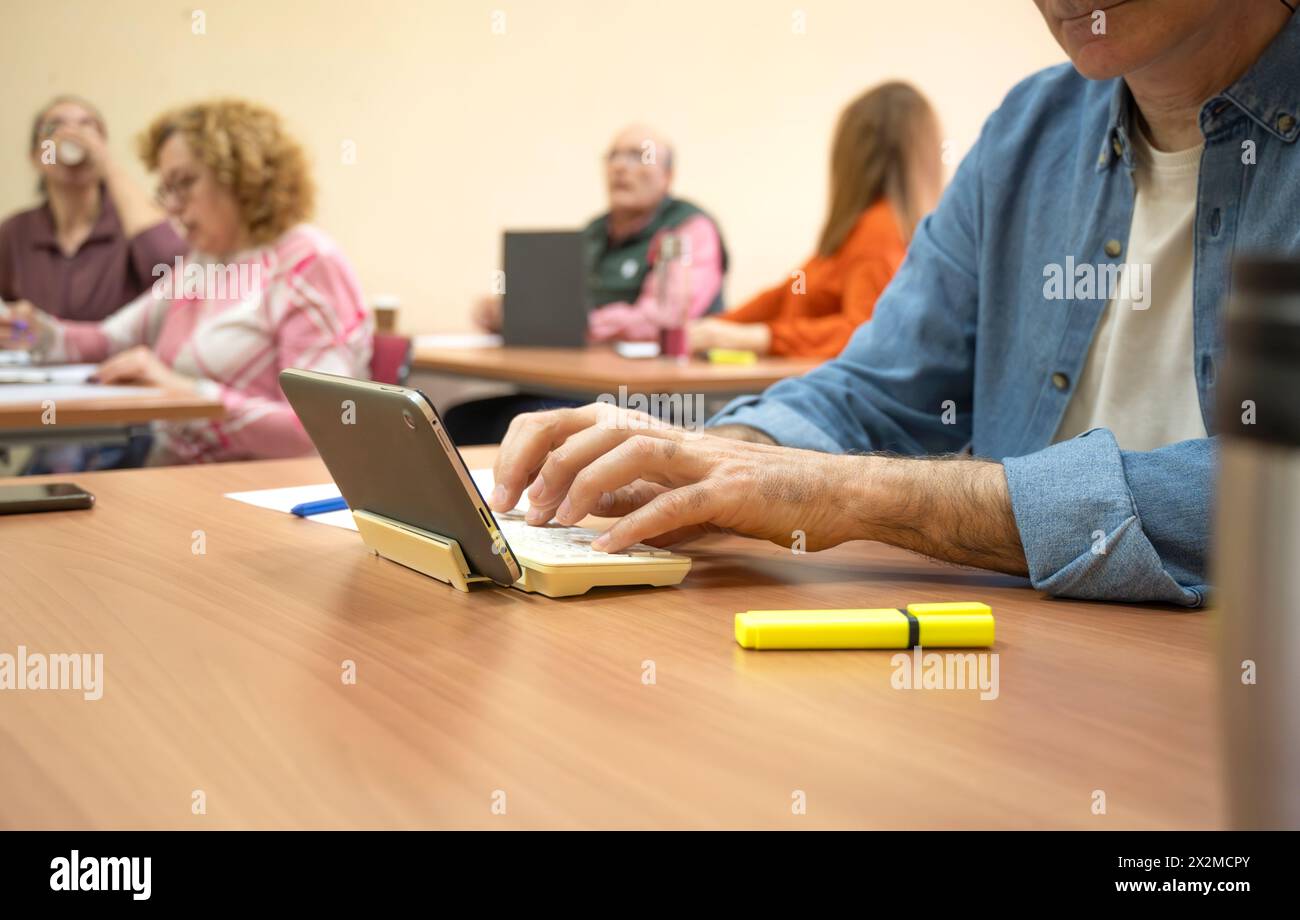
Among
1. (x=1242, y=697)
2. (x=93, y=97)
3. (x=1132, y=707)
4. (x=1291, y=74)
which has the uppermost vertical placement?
(x=93, y=97)

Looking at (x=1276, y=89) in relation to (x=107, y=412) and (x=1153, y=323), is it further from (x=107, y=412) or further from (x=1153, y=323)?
(x=107, y=412)

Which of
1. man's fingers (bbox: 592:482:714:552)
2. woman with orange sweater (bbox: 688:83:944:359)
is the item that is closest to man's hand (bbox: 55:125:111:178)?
woman with orange sweater (bbox: 688:83:944:359)

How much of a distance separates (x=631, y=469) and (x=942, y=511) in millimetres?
227

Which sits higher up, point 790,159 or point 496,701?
point 790,159

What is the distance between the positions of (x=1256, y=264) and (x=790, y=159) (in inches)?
216

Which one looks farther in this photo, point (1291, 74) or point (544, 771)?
point (1291, 74)

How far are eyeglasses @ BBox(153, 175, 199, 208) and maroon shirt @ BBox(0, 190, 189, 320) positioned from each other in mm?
1110

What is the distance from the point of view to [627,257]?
4.80m

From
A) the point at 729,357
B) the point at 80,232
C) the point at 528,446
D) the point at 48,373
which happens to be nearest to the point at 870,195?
the point at 729,357

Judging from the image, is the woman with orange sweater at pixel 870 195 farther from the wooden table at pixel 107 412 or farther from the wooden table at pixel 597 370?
the wooden table at pixel 107 412

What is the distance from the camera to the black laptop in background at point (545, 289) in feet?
11.7

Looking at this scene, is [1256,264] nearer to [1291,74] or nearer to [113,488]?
[1291,74]

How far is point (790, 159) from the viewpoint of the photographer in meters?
5.60
